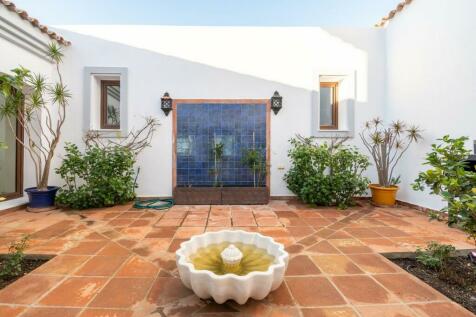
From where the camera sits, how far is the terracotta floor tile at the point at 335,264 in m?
1.87

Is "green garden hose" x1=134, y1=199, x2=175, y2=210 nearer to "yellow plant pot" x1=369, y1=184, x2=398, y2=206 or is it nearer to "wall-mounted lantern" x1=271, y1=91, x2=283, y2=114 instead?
"wall-mounted lantern" x1=271, y1=91, x2=283, y2=114

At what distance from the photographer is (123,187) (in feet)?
12.4

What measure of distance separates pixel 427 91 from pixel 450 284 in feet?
10.4

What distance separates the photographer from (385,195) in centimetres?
403

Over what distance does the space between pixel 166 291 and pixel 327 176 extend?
124 inches

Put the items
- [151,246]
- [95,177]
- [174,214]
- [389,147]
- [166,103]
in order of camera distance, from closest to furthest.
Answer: [151,246], [174,214], [95,177], [389,147], [166,103]

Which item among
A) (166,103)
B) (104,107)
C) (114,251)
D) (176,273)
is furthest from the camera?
(104,107)

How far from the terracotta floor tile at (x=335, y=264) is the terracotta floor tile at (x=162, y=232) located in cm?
160

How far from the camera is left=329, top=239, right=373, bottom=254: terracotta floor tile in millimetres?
2234

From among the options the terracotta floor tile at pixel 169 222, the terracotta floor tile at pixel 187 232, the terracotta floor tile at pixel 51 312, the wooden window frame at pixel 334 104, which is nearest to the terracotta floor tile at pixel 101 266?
the terracotta floor tile at pixel 51 312

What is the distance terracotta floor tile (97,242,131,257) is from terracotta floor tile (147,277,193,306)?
0.64 meters

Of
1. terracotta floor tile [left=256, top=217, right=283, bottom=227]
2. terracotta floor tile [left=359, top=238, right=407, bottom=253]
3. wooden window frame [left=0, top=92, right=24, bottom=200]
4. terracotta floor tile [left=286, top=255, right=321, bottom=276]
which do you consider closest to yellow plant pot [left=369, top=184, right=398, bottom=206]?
terracotta floor tile [left=359, top=238, right=407, bottom=253]

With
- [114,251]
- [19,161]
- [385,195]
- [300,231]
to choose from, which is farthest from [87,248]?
[385,195]

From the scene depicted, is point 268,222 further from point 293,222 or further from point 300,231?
point 300,231
